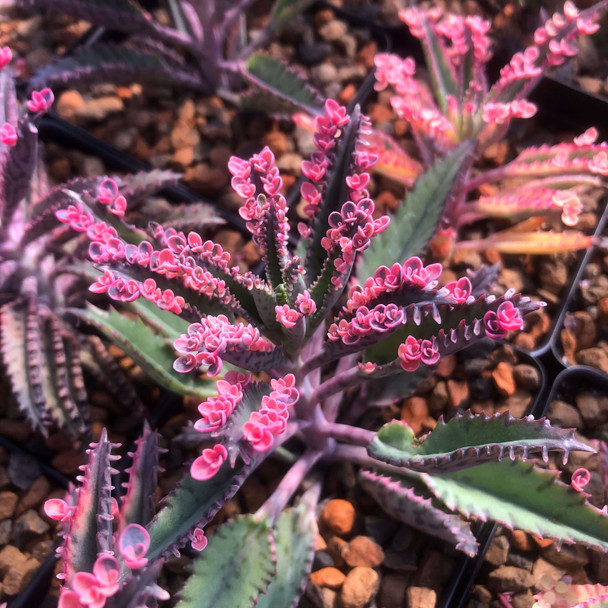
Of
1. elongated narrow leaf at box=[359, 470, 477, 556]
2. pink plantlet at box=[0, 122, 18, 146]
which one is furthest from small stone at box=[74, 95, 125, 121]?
elongated narrow leaf at box=[359, 470, 477, 556]

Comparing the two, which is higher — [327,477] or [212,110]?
[212,110]

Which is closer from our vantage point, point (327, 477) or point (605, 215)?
point (327, 477)

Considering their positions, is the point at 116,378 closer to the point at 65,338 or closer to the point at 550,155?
the point at 65,338

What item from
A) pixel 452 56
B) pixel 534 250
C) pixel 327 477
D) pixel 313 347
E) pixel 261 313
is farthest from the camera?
pixel 452 56

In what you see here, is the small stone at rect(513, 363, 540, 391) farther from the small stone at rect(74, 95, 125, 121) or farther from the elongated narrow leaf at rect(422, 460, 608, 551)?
the small stone at rect(74, 95, 125, 121)

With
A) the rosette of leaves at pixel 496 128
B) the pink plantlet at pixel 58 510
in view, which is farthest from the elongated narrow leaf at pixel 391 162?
the pink plantlet at pixel 58 510

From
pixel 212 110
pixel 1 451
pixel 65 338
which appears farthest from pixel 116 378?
pixel 212 110

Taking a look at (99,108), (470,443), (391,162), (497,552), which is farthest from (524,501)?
(99,108)

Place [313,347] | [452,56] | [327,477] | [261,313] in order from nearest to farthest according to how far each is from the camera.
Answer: [261,313]
[313,347]
[327,477]
[452,56]
